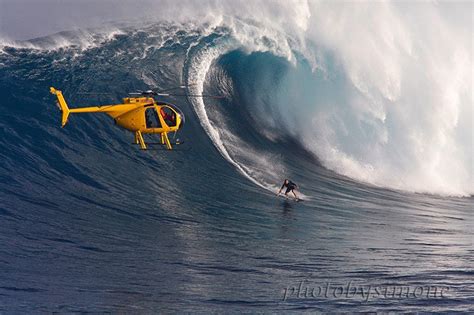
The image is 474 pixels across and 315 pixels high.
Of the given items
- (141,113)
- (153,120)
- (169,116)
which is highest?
(169,116)

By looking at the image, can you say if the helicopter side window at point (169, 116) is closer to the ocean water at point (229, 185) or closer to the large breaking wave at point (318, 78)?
the ocean water at point (229, 185)

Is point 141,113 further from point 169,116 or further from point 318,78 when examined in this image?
point 318,78

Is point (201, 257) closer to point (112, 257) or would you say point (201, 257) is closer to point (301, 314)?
point (112, 257)

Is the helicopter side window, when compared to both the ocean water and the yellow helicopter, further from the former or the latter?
the ocean water

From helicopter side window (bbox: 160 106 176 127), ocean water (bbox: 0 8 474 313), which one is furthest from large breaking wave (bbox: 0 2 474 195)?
helicopter side window (bbox: 160 106 176 127)

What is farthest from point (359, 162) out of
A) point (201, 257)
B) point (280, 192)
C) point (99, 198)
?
point (201, 257)

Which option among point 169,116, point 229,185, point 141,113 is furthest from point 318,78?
point 141,113
